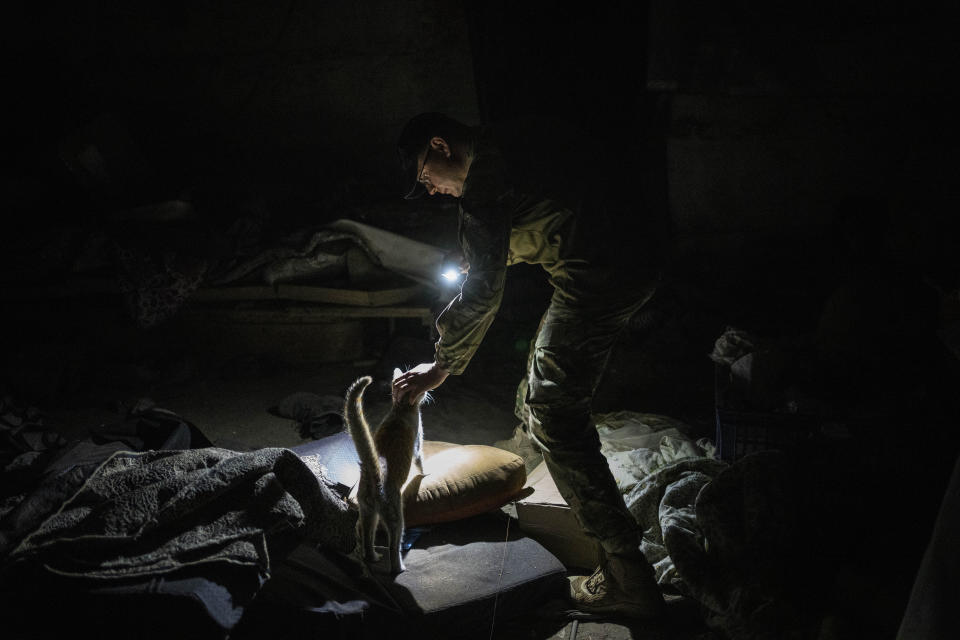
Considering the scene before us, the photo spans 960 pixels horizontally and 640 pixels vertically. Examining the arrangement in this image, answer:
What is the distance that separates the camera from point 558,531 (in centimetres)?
340

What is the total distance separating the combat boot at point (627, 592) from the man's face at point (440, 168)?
193 centimetres

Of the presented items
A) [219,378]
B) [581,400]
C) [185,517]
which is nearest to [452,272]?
[581,400]

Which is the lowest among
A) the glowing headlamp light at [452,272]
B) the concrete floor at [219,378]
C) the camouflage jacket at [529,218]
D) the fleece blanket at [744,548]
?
the concrete floor at [219,378]

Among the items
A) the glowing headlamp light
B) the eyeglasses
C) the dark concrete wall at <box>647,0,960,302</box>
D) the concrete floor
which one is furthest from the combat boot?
the dark concrete wall at <box>647,0,960,302</box>

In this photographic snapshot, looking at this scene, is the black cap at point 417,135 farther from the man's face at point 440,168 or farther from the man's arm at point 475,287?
the man's arm at point 475,287

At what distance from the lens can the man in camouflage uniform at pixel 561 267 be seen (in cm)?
277

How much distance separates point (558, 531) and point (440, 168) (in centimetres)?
199

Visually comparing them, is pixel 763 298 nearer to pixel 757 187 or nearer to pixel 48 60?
pixel 757 187

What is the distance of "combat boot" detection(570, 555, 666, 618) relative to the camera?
298 cm

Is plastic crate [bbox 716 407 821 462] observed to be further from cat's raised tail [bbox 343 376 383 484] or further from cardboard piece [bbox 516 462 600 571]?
cat's raised tail [bbox 343 376 383 484]

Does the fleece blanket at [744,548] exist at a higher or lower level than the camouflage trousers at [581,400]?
lower

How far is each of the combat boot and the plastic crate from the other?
37.8 inches

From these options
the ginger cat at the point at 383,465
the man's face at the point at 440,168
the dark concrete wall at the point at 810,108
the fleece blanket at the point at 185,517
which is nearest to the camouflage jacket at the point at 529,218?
the man's face at the point at 440,168

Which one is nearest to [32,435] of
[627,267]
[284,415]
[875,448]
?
[284,415]
